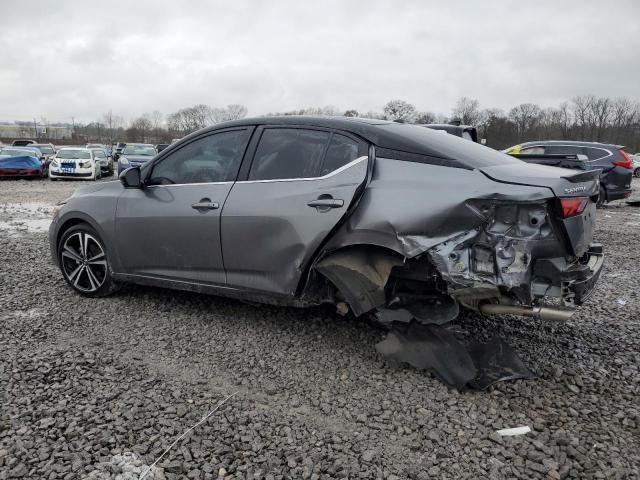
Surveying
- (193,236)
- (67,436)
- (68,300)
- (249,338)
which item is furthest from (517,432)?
(68,300)

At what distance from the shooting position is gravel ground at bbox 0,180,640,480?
2.42 meters

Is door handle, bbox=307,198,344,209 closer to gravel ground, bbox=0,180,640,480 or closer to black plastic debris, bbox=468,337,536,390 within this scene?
gravel ground, bbox=0,180,640,480

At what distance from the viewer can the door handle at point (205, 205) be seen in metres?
3.79

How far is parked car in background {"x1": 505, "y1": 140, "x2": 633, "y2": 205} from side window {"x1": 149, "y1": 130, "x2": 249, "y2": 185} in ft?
32.7

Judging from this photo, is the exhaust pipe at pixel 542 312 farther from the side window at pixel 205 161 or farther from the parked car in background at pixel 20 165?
the parked car in background at pixel 20 165

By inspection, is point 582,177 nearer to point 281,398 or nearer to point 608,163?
point 281,398

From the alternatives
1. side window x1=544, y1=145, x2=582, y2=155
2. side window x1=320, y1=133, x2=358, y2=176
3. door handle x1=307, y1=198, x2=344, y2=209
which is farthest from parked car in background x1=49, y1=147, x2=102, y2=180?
door handle x1=307, y1=198, x2=344, y2=209

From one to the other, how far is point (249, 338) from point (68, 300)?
1.94m

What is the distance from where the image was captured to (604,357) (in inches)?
141

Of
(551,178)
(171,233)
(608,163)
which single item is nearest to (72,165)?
(171,233)

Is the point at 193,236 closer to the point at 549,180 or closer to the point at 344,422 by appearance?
the point at 344,422

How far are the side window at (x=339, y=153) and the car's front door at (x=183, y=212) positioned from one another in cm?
75

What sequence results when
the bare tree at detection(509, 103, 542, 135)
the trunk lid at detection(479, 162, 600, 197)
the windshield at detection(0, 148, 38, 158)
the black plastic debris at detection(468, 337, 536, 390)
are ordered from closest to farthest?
the trunk lid at detection(479, 162, 600, 197) → the black plastic debris at detection(468, 337, 536, 390) → the windshield at detection(0, 148, 38, 158) → the bare tree at detection(509, 103, 542, 135)

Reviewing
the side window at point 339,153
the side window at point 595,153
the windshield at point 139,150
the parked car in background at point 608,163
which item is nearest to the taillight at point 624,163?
the parked car in background at point 608,163
